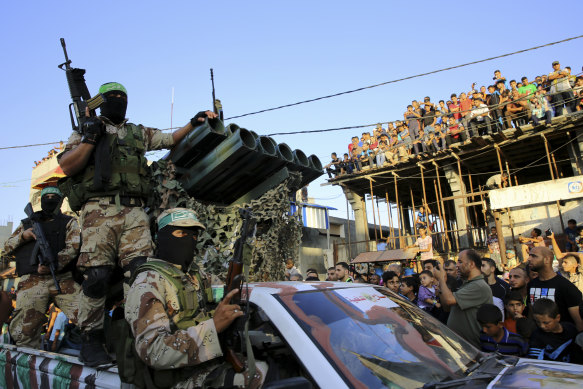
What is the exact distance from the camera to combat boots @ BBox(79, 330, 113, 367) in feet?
8.70

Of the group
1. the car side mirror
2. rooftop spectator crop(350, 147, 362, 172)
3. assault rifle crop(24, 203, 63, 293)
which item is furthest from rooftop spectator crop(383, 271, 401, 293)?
rooftop spectator crop(350, 147, 362, 172)

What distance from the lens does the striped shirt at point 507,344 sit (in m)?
3.37

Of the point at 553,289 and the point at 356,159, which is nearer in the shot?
the point at 553,289

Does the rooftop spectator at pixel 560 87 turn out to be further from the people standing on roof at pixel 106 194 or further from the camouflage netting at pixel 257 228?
the people standing on roof at pixel 106 194

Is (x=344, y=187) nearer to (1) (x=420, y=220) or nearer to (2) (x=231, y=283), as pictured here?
(1) (x=420, y=220)

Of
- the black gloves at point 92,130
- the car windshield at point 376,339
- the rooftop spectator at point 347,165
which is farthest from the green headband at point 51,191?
the rooftop spectator at point 347,165

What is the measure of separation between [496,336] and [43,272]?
3.87m

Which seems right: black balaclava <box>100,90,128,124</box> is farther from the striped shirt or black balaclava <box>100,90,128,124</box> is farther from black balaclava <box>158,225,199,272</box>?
the striped shirt

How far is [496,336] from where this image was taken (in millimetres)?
3449

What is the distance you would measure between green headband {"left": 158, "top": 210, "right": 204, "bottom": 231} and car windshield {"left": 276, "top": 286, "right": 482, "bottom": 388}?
0.64m

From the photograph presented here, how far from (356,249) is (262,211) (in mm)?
14452

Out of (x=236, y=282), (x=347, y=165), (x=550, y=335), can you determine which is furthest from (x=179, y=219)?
(x=347, y=165)

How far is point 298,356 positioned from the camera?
1.85 meters

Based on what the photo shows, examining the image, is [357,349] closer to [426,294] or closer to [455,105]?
→ [426,294]
